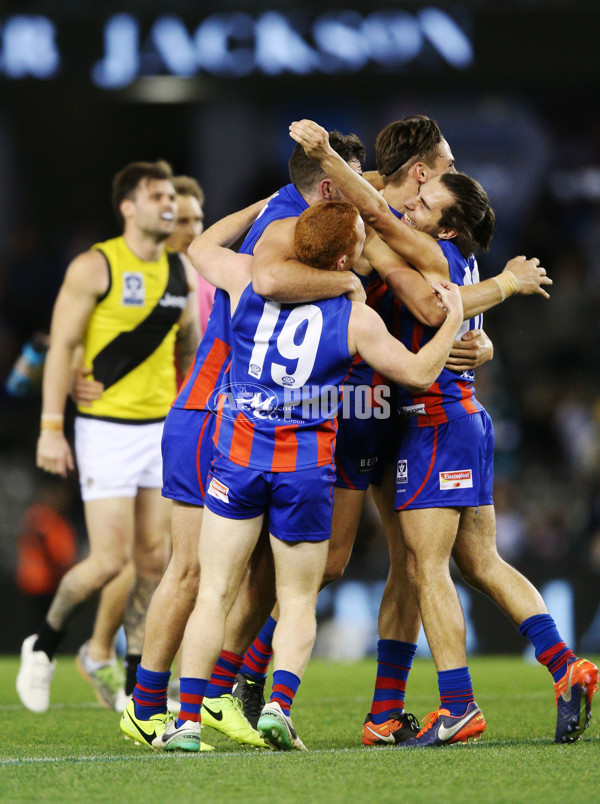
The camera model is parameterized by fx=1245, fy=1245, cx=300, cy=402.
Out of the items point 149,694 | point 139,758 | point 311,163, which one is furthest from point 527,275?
point 139,758

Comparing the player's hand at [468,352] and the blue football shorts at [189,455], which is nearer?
the blue football shorts at [189,455]

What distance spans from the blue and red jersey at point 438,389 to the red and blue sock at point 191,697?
1368 millimetres

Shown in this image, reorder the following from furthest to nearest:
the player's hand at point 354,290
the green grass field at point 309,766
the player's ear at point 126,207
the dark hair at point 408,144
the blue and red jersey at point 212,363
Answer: the player's ear at point 126,207, the dark hair at point 408,144, the blue and red jersey at point 212,363, the player's hand at point 354,290, the green grass field at point 309,766

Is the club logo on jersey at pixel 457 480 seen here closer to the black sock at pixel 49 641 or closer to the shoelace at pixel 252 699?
the shoelace at pixel 252 699

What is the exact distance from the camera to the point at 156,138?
14.6 m

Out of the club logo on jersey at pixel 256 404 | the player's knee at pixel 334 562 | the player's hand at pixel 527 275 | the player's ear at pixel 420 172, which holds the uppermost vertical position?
the player's ear at pixel 420 172

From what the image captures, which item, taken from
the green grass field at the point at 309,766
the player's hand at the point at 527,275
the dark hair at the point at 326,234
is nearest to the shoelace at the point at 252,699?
the green grass field at the point at 309,766

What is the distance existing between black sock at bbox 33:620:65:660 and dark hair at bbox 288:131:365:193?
282cm

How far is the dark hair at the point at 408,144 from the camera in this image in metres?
5.26

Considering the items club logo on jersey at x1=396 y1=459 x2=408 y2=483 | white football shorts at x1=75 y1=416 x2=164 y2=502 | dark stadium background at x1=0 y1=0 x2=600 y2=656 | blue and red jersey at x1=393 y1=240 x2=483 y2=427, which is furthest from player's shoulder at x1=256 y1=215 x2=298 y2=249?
dark stadium background at x1=0 y1=0 x2=600 y2=656

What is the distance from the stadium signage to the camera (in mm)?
10750

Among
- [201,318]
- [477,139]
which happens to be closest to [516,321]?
[477,139]

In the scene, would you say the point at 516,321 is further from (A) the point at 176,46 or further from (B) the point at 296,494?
(B) the point at 296,494

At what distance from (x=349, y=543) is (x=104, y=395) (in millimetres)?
1993
